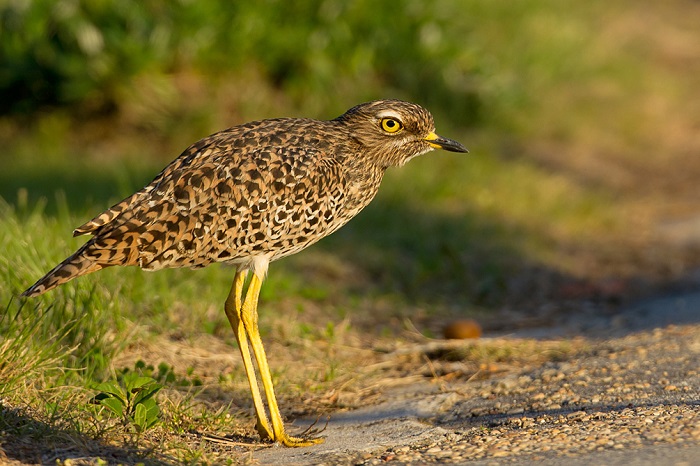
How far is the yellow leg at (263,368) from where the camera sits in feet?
15.7

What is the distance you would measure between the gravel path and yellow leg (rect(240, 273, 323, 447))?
0.27ft

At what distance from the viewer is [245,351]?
200 inches

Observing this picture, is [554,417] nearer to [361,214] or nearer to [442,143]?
[442,143]

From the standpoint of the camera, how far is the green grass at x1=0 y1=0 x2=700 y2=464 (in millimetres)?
5336

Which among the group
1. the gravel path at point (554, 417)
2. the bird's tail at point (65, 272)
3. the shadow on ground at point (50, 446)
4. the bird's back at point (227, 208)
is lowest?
the gravel path at point (554, 417)

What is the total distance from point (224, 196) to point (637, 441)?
2.15 m

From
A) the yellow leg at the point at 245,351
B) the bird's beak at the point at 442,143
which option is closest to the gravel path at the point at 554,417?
the yellow leg at the point at 245,351

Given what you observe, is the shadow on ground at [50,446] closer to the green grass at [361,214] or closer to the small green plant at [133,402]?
the green grass at [361,214]

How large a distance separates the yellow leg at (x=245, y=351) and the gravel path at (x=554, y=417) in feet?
0.66

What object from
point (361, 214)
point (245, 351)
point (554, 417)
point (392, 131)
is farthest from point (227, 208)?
point (361, 214)

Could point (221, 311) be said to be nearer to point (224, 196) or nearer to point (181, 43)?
point (224, 196)

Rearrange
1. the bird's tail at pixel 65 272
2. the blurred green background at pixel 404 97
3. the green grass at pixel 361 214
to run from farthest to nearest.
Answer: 1. the blurred green background at pixel 404 97
2. the green grass at pixel 361 214
3. the bird's tail at pixel 65 272

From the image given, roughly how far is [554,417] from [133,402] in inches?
73.5

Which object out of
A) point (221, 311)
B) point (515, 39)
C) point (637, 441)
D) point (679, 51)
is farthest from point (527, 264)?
point (679, 51)
